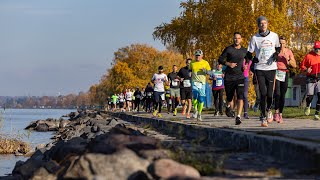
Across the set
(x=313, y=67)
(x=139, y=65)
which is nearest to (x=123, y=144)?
(x=313, y=67)

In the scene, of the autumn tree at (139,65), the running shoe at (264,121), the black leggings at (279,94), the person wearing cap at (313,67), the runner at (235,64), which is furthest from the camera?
the autumn tree at (139,65)

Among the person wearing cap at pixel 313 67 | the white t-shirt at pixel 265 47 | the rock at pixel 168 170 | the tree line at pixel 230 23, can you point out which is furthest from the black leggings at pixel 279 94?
the tree line at pixel 230 23

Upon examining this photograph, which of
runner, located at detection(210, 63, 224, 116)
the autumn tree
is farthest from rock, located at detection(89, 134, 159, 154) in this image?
the autumn tree

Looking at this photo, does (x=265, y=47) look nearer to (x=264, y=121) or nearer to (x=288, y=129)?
(x=264, y=121)

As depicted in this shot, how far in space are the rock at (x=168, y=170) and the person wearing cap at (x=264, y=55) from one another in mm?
7260

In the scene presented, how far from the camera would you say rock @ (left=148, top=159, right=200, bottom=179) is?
6074 mm

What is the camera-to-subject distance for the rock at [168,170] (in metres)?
6.07

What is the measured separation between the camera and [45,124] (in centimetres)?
5741

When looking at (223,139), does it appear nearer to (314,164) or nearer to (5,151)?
(314,164)

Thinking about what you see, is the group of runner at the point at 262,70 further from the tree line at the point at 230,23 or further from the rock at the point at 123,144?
the tree line at the point at 230,23

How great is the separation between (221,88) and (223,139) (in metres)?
13.0

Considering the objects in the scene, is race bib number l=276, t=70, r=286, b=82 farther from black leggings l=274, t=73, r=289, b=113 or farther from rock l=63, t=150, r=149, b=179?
rock l=63, t=150, r=149, b=179

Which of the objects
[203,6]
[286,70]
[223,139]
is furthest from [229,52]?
[203,6]

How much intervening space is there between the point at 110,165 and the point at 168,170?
2.74 ft
